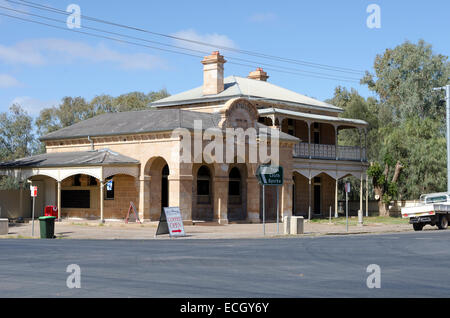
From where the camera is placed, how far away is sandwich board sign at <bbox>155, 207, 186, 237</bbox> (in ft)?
91.0

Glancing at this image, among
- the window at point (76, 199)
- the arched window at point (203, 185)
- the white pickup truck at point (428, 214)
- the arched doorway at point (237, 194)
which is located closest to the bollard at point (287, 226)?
the white pickup truck at point (428, 214)

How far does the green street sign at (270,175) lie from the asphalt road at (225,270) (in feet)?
27.3

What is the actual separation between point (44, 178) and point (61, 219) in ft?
10.4

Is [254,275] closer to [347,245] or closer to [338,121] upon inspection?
[347,245]

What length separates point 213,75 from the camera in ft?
147

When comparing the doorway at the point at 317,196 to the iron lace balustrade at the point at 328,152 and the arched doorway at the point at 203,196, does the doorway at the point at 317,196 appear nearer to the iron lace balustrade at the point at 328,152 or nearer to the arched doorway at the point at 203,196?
the iron lace balustrade at the point at 328,152

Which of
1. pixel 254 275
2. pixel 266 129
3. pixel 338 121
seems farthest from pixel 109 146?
pixel 254 275

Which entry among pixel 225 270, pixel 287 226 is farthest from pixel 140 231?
pixel 225 270

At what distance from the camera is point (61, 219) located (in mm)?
37875

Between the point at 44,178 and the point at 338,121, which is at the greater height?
the point at 338,121

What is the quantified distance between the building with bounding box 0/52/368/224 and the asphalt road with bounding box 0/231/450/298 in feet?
45.1

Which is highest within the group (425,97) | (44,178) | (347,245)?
(425,97)

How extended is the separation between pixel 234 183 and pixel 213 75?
8.65 m

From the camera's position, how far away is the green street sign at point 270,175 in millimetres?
30125
